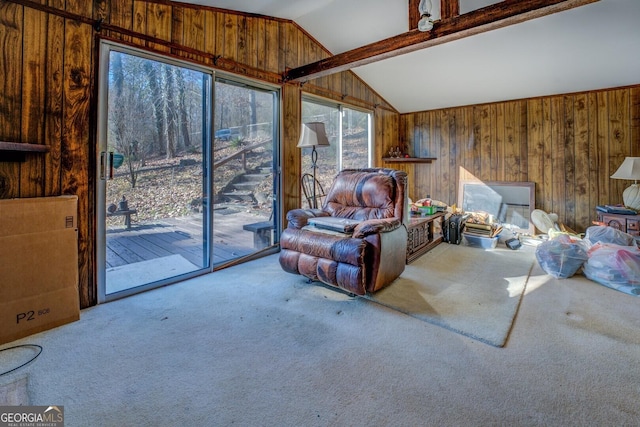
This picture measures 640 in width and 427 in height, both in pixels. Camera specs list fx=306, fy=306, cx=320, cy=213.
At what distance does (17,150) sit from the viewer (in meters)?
1.84

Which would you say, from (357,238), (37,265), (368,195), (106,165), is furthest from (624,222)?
(37,265)

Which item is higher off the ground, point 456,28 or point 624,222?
point 456,28

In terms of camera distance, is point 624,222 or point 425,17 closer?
point 425,17

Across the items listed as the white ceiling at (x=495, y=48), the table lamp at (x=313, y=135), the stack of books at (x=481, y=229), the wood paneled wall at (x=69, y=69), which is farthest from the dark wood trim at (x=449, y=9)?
the stack of books at (x=481, y=229)

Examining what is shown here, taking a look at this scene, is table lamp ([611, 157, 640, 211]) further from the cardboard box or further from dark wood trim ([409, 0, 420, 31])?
the cardboard box

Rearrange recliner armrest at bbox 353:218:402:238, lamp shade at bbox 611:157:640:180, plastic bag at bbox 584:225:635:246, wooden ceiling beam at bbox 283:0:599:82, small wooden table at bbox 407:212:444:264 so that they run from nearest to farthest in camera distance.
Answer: wooden ceiling beam at bbox 283:0:599:82 → recliner armrest at bbox 353:218:402:238 → plastic bag at bbox 584:225:635:246 → small wooden table at bbox 407:212:444:264 → lamp shade at bbox 611:157:640:180

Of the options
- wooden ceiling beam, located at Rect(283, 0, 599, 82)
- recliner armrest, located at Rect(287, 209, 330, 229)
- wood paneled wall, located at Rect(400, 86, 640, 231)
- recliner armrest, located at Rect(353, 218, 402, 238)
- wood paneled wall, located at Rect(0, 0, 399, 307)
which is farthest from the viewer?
wood paneled wall, located at Rect(400, 86, 640, 231)

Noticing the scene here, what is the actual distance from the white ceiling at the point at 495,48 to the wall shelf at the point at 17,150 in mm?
1813

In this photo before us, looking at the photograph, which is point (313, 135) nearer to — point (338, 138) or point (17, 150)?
point (338, 138)

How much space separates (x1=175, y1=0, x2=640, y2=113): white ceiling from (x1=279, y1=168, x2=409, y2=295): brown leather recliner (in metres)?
1.93

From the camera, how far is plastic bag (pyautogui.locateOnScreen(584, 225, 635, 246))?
3.06m

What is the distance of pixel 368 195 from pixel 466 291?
1.18 meters

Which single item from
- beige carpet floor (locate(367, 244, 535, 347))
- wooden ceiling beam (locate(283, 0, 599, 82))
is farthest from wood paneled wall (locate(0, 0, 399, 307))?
beige carpet floor (locate(367, 244, 535, 347))

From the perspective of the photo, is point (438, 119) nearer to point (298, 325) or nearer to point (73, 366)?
point (298, 325)
